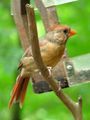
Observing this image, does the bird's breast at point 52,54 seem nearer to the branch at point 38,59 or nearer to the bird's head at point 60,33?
the bird's head at point 60,33

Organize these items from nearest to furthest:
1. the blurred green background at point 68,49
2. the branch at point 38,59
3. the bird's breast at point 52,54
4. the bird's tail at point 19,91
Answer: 1. the branch at point 38,59
2. the bird's breast at point 52,54
3. the bird's tail at point 19,91
4. the blurred green background at point 68,49

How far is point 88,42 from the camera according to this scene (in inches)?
248

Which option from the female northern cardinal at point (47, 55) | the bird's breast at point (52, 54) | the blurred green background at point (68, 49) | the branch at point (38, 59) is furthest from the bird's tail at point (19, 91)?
the blurred green background at point (68, 49)

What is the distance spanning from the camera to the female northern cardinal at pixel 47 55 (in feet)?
13.5

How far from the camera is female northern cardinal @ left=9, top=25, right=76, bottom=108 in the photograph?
4.10 metres

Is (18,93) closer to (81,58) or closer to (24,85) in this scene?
(24,85)

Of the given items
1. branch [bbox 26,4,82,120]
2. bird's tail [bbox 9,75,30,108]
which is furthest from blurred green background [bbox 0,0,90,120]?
branch [bbox 26,4,82,120]

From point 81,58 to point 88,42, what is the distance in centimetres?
207

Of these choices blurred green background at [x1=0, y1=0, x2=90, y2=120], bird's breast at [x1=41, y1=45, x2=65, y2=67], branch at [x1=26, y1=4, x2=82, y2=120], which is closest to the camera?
branch at [x1=26, y1=4, x2=82, y2=120]

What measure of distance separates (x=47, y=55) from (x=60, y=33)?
23 centimetres

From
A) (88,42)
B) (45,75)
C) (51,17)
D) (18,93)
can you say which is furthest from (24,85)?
(88,42)

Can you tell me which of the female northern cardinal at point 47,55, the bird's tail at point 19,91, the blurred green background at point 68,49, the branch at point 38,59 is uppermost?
the branch at point 38,59

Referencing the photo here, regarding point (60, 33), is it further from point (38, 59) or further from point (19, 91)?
point (38, 59)

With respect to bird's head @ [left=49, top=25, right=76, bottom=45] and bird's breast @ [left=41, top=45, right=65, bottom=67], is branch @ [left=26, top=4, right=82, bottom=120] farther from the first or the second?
bird's head @ [left=49, top=25, right=76, bottom=45]
